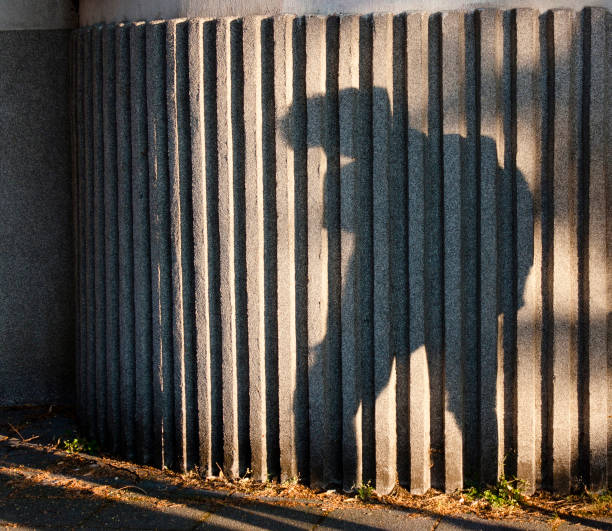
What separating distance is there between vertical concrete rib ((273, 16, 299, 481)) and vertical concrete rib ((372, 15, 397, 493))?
0.50 meters

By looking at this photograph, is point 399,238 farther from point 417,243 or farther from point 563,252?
point 563,252

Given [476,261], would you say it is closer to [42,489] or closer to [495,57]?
[495,57]

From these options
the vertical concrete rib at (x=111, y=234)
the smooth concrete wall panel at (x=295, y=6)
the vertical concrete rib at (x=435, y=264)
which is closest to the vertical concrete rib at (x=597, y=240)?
the smooth concrete wall panel at (x=295, y=6)

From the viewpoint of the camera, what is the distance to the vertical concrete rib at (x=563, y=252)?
5062mm

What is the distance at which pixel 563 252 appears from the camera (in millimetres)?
5129

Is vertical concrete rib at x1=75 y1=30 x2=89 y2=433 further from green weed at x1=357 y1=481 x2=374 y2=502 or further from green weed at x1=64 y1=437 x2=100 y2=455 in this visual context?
green weed at x1=357 y1=481 x2=374 y2=502

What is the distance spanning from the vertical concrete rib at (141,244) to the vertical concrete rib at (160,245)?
0.07 meters

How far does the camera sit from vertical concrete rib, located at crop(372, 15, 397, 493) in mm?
5129

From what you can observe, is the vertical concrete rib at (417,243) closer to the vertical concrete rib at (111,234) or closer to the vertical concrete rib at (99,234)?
the vertical concrete rib at (111,234)

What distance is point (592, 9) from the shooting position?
5.05 metres

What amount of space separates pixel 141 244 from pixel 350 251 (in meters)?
1.42

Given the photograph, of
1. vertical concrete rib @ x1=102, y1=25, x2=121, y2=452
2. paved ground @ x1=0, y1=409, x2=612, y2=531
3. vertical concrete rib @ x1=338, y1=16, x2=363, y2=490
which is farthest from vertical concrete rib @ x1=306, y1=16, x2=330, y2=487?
vertical concrete rib @ x1=102, y1=25, x2=121, y2=452

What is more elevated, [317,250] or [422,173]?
[422,173]

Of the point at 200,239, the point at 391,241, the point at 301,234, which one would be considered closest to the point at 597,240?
the point at 391,241
